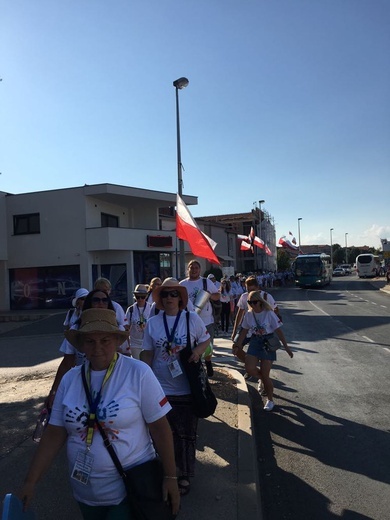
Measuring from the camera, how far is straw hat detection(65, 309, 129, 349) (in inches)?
90.5

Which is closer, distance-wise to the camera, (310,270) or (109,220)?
(109,220)

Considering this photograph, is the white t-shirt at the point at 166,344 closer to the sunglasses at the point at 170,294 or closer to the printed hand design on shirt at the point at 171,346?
the printed hand design on shirt at the point at 171,346

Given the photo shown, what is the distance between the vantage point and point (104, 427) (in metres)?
2.11

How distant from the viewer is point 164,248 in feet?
85.4

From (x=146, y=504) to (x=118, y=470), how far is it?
205 millimetres

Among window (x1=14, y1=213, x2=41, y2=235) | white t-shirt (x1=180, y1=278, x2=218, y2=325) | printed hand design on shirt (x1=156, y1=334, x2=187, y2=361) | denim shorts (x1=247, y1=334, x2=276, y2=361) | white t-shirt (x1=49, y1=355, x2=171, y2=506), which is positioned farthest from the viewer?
window (x1=14, y1=213, x2=41, y2=235)

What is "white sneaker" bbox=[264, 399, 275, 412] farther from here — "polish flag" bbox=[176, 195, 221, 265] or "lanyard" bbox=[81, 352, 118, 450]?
"lanyard" bbox=[81, 352, 118, 450]

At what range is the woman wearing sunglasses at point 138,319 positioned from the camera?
20.6 ft

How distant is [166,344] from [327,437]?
8.35 ft

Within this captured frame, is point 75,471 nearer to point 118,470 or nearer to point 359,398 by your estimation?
point 118,470

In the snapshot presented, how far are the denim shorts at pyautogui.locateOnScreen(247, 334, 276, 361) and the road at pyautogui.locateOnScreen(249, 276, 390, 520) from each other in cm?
77

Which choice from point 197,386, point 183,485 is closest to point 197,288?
point 197,386

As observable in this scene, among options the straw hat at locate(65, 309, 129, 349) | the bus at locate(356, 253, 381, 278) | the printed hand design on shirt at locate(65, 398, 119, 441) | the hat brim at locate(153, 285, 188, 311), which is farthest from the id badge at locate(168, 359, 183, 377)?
the bus at locate(356, 253, 381, 278)

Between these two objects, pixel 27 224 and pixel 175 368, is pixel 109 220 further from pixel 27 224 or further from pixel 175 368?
pixel 175 368
